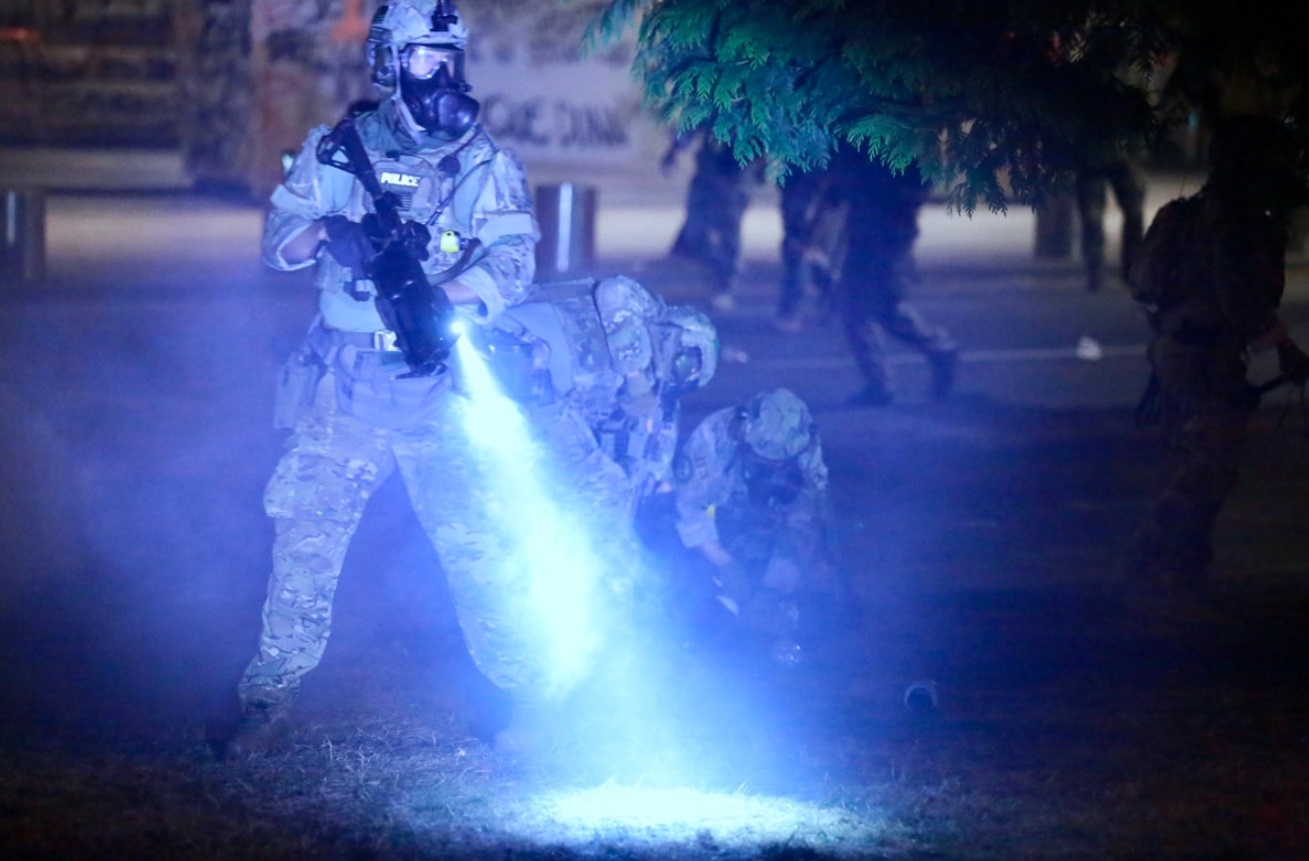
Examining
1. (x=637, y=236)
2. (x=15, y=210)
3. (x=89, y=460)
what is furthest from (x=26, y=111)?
(x=89, y=460)

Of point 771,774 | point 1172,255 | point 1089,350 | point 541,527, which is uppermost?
point 1172,255

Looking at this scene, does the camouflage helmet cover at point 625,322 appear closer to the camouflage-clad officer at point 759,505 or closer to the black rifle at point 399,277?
the camouflage-clad officer at point 759,505

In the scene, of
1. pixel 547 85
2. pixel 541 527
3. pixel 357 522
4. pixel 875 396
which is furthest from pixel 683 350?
pixel 547 85

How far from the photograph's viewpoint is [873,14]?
4.70 metres

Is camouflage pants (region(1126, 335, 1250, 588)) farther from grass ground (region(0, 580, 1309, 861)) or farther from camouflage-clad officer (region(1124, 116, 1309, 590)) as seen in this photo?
grass ground (region(0, 580, 1309, 861))

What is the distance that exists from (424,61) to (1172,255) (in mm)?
3061

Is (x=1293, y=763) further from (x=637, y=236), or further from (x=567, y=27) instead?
(x=567, y=27)

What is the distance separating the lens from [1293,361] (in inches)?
254

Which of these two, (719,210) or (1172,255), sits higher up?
(1172,255)

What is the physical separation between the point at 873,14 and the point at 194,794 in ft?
8.52

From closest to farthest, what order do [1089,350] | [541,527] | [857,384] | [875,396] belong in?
[541,527] → [875,396] → [857,384] → [1089,350]

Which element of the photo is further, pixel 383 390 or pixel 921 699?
pixel 921 699

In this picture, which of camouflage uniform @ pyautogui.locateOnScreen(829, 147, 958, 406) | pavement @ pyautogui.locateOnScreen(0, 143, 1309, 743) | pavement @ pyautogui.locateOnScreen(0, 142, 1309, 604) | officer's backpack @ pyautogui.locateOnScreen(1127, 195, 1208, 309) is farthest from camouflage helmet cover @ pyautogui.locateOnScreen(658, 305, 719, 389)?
camouflage uniform @ pyautogui.locateOnScreen(829, 147, 958, 406)

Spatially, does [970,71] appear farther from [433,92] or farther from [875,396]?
[875,396]
